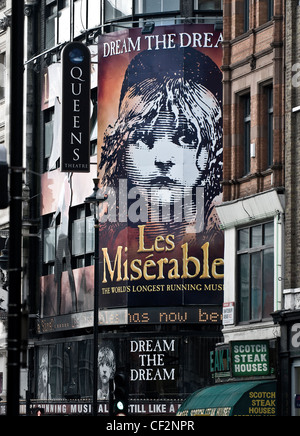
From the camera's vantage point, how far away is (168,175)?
51375mm

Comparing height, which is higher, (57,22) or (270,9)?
(57,22)

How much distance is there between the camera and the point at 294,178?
36.8 meters

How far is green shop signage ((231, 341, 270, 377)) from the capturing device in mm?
37656

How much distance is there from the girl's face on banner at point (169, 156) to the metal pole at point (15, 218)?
35.7 metres

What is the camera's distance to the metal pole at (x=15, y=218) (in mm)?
14688

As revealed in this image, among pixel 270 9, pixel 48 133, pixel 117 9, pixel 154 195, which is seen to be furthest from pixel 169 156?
pixel 270 9

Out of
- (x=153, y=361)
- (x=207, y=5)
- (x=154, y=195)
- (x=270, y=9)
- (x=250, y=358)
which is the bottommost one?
(x=250, y=358)

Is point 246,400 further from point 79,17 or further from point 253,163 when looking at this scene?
point 79,17

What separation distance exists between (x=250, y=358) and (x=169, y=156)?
1456 cm

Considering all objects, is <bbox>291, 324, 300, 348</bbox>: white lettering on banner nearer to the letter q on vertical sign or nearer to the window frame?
the window frame

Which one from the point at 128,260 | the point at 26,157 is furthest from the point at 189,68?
the point at 26,157

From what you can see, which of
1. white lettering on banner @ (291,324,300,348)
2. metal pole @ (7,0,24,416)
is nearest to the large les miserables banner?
white lettering on banner @ (291,324,300,348)
